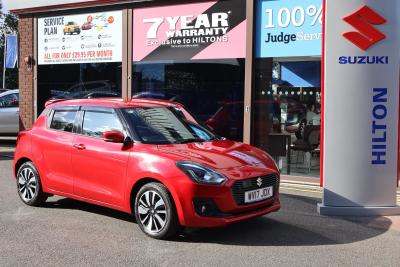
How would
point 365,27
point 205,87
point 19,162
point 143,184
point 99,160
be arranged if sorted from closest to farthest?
point 143,184 → point 99,160 → point 365,27 → point 19,162 → point 205,87

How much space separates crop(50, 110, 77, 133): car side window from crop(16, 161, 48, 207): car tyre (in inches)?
27.4

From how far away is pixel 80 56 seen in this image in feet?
45.8

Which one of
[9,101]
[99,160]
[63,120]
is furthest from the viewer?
[9,101]

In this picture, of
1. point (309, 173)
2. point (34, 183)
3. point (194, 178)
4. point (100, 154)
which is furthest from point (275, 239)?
point (309, 173)

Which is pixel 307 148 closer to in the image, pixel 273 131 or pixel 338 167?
pixel 273 131

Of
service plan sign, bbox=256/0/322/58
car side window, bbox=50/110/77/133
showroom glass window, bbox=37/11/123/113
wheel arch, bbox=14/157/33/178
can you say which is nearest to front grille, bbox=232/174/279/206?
car side window, bbox=50/110/77/133

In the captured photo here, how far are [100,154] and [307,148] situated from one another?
521 cm

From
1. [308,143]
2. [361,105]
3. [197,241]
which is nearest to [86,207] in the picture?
[197,241]

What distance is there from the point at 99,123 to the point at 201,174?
1833 mm

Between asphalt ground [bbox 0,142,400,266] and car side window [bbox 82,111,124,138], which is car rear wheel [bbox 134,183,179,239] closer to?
asphalt ground [bbox 0,142,400,266]

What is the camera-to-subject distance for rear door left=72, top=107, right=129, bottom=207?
626 cm

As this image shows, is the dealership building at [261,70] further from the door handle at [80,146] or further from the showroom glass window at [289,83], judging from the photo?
the door handle at [80,146]

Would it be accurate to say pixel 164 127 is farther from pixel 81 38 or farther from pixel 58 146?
pixel 81 38

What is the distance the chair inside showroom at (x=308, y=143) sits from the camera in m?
10.4
